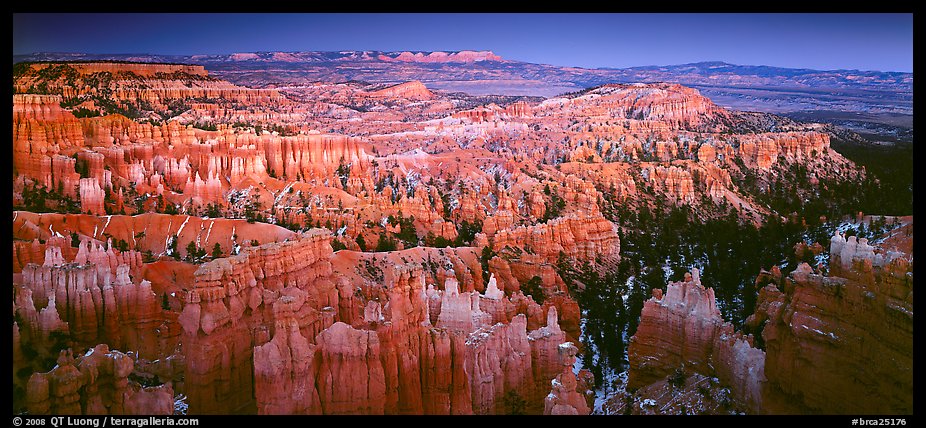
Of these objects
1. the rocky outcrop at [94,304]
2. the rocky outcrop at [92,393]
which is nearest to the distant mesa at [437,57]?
the rocky outcrop at [94,304]

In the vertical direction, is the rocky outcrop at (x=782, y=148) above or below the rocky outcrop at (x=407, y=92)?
below

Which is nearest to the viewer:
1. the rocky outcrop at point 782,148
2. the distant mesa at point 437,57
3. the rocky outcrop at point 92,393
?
the rocky outcrop at point 92,393

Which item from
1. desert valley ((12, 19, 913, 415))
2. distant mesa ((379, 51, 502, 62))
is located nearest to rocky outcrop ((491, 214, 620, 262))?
desert valley ((12, 19, 913, 415))

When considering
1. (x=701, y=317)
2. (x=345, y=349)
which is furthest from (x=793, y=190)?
(x=345, y=349)

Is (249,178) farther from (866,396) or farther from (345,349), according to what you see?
(866,396)

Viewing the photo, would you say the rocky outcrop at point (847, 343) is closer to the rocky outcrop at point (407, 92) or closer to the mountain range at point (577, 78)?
the mountain range at point (577, 78)

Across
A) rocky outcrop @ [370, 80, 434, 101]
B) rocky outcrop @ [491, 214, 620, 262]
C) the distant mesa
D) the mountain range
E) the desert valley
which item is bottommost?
rocky outcrop @ [491, 214, 620, 262]

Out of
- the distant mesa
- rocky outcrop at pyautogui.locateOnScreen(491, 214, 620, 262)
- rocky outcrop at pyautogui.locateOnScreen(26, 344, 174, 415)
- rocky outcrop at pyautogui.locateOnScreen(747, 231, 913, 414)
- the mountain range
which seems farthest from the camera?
the distant mesa

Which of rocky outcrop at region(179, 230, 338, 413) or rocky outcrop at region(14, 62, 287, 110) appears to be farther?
rocky outcrop at region(14, 62, 287, 110)

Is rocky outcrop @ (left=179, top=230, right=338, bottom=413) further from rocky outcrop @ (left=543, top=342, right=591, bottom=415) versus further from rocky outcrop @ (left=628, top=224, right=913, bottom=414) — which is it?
rocky outcrop @ (left=628, top=224, right=913, bottom=414)

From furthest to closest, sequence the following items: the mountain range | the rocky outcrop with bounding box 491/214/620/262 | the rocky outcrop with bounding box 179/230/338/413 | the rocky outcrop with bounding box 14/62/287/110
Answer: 1. the rocky outcrop with bounding box 14/62/287/110
2. the mountain range
3. the rocky outcrop with bounding box 491/214/620/262
4. the rocky outcrop with bounding box 179/230/338/413
